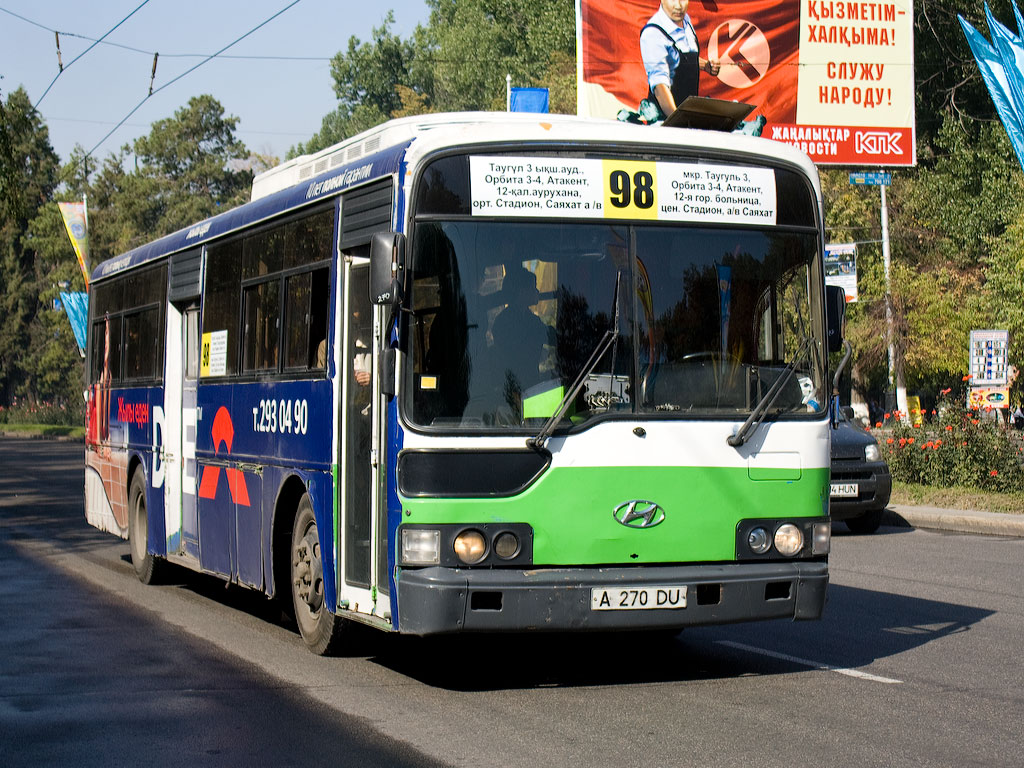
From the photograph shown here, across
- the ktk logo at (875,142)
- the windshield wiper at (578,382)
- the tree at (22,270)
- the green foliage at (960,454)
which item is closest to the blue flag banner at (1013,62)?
the ktk logo at (875,142)

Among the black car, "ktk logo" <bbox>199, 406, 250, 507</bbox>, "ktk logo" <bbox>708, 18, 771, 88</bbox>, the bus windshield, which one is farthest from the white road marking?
"ktk logo" <bbox>708, 18, 771, 88</bbox>

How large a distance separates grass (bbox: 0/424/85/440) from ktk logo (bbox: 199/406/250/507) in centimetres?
5375

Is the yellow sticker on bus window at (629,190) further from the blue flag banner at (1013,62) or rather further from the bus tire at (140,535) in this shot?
the blue flag banner at (1013,62)

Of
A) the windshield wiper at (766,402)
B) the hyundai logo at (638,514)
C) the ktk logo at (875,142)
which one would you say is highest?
the ktk logo at (875,142)

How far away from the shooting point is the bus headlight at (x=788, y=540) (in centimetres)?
788

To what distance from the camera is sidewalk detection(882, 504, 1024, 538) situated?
58.7 ft

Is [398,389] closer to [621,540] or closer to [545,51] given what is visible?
[621,540]

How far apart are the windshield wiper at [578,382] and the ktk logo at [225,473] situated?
3448 mm

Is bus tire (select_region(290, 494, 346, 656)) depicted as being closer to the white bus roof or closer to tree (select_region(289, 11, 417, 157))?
the white bus roof

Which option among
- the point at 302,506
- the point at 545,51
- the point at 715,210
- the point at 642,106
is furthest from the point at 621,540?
the point at 545,51

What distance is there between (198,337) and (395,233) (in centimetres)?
480

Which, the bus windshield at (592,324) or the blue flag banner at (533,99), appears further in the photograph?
the blue flag banner at (533,99)

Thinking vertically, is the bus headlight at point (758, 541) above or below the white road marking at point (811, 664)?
above

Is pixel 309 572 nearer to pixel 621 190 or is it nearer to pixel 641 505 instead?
pixel 641 505
